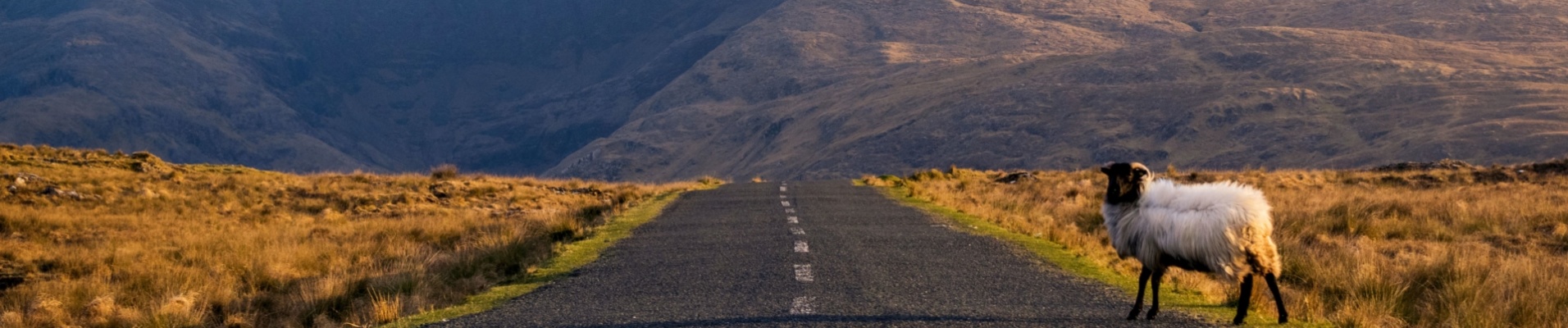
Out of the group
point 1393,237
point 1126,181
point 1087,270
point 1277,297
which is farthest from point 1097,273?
point 1393,237

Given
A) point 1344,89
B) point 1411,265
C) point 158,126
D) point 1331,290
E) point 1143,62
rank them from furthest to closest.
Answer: point 158,126 → point 1143,62 → point 1344,89 → point 1411,265 → point 1331,290

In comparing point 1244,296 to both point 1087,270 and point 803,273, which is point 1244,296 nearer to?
point 1087,270

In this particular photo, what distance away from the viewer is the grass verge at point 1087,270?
946 centimetres

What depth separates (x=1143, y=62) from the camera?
138 metres

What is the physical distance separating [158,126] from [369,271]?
20415 centimetres

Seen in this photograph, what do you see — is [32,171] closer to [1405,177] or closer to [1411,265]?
[1411,265]

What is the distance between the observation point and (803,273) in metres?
11.6

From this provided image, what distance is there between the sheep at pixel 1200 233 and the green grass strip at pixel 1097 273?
0.25 metres

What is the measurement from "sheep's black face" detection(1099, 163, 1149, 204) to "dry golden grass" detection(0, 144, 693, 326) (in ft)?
20.0

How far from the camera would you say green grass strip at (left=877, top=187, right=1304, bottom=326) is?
30.6 ft

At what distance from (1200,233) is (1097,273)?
3684mm

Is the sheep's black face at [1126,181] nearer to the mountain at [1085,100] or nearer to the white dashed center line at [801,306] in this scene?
the white dashed center line at [801,306]

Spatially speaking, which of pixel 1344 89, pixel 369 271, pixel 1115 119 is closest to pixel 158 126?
pixel 1115 119

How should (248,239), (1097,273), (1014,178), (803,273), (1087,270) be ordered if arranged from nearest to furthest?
(803,273) → (1097,273) → (1087,270) → (248,239) → (1014,178)
